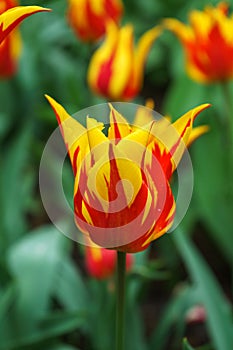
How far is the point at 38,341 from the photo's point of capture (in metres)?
1.17

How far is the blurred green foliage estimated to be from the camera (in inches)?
48.6

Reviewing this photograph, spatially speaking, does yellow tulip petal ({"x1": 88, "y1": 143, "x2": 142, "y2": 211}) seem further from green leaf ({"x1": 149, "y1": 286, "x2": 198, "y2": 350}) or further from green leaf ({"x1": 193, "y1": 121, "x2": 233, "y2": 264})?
green leaf ({"x1": 193, "y1": 121, "x2": 233, "y2": 264})

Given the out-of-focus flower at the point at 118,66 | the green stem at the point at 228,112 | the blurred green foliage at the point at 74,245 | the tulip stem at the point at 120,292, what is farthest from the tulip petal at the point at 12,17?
the green stem at the point at 228,112

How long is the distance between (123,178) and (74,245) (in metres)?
1.42

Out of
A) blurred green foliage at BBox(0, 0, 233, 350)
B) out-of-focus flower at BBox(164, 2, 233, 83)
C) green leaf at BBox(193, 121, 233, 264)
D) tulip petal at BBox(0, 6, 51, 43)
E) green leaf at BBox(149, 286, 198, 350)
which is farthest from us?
green leaf at BBox(193, 121, 233, 264)

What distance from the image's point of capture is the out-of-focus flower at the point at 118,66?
149cm

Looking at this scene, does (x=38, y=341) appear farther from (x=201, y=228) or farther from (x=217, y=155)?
(x=201, y=228)

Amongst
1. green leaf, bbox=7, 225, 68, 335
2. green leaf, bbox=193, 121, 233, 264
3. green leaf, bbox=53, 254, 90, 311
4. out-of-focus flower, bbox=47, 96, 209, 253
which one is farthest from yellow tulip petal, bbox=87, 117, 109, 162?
green leaf, bbox=193, 121, 233, 264

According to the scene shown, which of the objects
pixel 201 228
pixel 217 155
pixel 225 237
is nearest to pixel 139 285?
pixel 225 237

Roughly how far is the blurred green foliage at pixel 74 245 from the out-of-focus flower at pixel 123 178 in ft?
0.66

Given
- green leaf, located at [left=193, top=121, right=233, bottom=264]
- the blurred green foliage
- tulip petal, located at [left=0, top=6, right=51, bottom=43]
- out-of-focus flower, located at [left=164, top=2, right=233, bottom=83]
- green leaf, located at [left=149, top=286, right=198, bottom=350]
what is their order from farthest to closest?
green leaf, located at [left=193, top=121, right=233, bottom=264] → out-of-focus flower, located at [left=164, top=2, right=233, bottom=83] → green leaf, located at [left=149, top=286, right=198, bottom=350] → the blurred green foliage → tulip petal, located at [left=0, top=6, right=51, bottom=43]

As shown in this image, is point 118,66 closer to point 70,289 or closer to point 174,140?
point 70,289

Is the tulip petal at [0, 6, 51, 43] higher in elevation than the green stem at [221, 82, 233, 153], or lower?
higher

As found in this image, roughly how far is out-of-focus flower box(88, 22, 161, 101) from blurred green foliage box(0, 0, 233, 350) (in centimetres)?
16
